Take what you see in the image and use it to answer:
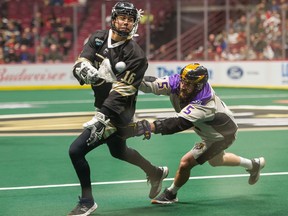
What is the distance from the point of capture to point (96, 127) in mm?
6152

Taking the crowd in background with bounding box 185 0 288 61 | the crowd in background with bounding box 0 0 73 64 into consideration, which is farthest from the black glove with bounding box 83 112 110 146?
the crowd in background with bounding box 0 0 73 64

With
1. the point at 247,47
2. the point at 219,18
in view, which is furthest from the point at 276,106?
the point at 219,18

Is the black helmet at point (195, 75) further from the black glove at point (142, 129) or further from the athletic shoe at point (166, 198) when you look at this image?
the athletic shoe at point (166, 198)

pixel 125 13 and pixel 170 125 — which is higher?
pixel 125 13

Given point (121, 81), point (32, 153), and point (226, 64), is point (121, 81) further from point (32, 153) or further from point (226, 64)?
point (226, 64)

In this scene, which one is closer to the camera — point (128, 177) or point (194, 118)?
point (194, 118)

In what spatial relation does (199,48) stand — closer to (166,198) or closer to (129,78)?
(166,198)

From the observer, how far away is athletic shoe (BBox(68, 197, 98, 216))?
621cm

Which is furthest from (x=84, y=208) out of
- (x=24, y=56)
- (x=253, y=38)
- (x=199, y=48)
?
(x=199, y=48)

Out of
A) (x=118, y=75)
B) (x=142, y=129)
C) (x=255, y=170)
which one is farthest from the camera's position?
(x=255, y=170)

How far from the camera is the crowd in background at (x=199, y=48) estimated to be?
22062 millimetres

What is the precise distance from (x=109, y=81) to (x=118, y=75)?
0.12 m

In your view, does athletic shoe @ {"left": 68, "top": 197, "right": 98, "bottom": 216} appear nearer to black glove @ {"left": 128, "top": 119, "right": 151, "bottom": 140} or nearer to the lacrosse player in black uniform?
the lacrosse player in black uniform

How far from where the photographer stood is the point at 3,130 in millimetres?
12672
